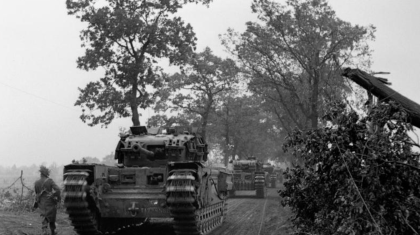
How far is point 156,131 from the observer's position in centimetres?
1575

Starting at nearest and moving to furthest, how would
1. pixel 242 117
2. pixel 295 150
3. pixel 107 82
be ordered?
pixel 295 150
pixel 107 82
pixel 242 117

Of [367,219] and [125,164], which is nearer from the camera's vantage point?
[367,219]

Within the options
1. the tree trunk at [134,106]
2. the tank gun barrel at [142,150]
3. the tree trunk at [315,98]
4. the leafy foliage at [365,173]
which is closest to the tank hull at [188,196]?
the tank gun barrel at [142,150]

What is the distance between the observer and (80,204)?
11953 millimetres

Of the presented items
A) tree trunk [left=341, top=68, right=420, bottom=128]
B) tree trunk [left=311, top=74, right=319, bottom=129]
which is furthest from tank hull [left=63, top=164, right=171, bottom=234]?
tree trunk [left=311, top=74, right=319, bottom=129]

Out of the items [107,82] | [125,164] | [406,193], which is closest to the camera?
[406,193]

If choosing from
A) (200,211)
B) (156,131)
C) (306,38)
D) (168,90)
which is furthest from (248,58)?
(200,211)

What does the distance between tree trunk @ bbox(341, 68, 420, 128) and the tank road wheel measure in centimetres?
701

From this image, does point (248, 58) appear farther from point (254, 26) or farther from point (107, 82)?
point (107, 82)

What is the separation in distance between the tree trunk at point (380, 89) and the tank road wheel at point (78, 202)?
7.01 meters

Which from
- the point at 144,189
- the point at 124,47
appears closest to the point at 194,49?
the point at 124,47

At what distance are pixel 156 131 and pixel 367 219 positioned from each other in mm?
9857

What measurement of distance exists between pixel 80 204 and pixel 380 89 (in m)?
7.53

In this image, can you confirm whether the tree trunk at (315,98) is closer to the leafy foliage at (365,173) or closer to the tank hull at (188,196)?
the tank hull at (188,196)
